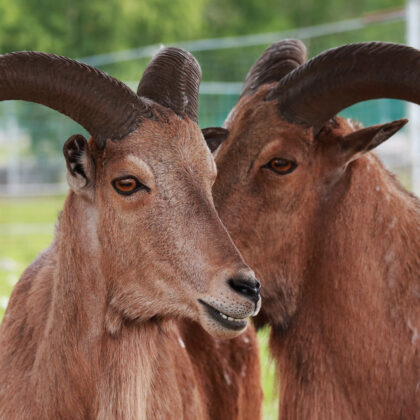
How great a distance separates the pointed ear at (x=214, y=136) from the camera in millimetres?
5367

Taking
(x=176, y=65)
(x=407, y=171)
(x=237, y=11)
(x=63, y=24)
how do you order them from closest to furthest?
1. (x=176, y=65)
2. (x=407, y=171)
3. (x=63, y=24)
4. (x=237, y=11)

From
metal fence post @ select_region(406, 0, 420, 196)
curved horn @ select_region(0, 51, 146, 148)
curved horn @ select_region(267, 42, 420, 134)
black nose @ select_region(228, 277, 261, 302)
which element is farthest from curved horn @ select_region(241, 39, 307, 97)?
metal fence post @ select_region(406, 0, 420, 196)

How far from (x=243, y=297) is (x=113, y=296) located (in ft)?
2.63

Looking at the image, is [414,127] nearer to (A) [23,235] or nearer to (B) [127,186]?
(A) [23,235]

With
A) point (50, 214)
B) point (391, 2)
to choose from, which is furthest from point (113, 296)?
point (391, 2)

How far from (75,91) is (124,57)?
20921mm

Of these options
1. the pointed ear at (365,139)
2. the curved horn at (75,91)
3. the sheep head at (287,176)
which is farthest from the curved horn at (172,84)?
the pointed ear at (365,139)

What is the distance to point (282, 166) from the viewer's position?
5.32 metres

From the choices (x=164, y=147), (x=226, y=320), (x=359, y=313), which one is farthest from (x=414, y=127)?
(x=226, y=320)

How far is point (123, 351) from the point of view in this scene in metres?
4.67

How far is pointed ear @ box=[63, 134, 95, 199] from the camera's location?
181 inches

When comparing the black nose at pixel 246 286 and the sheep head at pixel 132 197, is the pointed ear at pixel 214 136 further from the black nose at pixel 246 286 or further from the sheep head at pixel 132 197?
the black nose at pixel 246 286

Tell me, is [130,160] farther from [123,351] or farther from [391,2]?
[391,2]

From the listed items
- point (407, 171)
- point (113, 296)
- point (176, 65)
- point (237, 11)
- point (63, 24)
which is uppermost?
point (237, 11)
